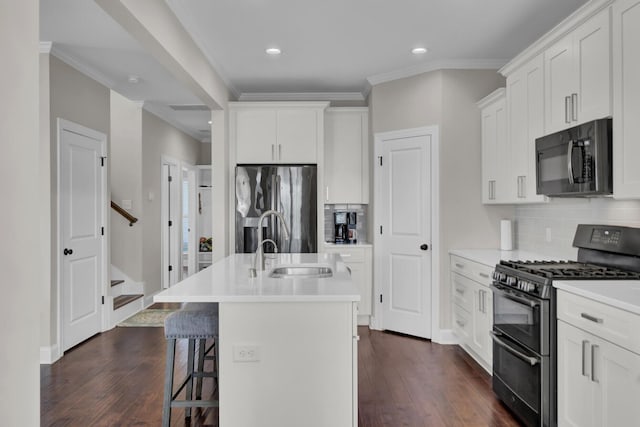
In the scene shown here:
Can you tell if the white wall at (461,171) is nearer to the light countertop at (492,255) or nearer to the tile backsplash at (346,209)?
the light countertop at (492,255)

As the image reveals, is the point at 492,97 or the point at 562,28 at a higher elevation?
the point at 562,28

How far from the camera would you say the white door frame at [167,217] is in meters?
6.67

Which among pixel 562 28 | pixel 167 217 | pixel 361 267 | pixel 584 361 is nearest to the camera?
pixel 584 361

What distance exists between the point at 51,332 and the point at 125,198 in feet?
7.91

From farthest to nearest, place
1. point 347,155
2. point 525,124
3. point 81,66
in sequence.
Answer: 1. point 347,155
2. point 81,66
3. point 525,124

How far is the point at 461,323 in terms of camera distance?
402 centimetres

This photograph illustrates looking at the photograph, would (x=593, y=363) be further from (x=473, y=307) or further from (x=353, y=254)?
(x=353, y=254)

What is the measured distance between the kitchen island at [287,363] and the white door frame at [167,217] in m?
4.91

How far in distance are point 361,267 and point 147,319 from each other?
2521 millimetres

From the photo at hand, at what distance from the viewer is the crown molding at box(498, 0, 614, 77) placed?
2.45 m

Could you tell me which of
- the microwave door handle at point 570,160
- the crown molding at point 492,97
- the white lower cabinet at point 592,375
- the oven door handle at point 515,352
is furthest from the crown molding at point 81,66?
the white lower cabinet at point 592,375

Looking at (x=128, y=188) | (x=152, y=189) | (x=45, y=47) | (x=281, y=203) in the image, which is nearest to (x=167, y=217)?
(x=152, y=189)

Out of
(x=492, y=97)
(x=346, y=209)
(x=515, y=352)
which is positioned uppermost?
(x=492, y=97)

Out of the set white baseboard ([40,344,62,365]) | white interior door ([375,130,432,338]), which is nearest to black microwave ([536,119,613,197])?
white interior door ([375,130,432,338])
